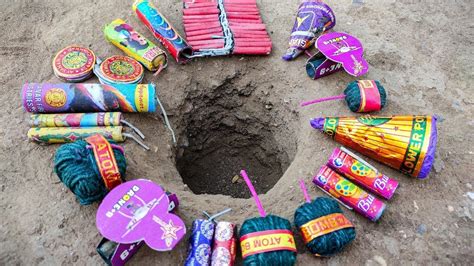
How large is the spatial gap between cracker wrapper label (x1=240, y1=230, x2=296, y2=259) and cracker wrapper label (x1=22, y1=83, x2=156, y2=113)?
0.94 metres

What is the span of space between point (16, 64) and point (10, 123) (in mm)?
499

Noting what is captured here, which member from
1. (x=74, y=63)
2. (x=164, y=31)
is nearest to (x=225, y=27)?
(x=164, y=31)

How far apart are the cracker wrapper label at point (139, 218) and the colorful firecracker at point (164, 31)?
1047 mm

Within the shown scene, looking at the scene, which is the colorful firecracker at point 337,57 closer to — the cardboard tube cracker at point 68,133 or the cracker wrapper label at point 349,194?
the cracker wrapper label at point 349,194

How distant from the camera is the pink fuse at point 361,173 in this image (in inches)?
78.6

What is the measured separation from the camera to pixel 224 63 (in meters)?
2.73

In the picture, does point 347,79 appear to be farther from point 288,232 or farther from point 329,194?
point 288,232

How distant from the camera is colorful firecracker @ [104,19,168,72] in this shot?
8.18 ft

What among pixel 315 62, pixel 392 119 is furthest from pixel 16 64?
pixel 392 119

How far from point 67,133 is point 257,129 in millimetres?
1306

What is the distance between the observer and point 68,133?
6.93 ft

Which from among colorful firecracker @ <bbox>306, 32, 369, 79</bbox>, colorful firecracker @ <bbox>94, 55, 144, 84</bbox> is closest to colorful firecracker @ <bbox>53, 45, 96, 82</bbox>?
colorful firecracker @ <bbox>94, 55, 144, 84</bbox>

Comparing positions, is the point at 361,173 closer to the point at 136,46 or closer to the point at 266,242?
the point at 266,242

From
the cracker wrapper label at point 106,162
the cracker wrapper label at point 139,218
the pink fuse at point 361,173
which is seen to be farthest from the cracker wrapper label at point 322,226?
the cracker wrapper label at point 106,162
